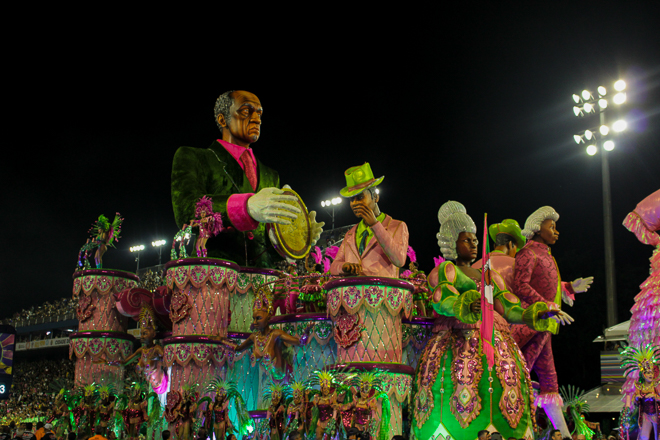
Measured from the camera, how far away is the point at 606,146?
1372cm

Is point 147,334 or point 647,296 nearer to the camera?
point 647,296

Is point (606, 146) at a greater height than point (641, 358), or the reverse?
point (606, 146)

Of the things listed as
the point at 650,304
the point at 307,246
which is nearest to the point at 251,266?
the point at 307,246

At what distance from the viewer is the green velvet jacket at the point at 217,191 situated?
8664 millimetres

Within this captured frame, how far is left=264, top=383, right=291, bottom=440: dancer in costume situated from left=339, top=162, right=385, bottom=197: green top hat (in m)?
2.16

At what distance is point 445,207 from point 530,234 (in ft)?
4.21

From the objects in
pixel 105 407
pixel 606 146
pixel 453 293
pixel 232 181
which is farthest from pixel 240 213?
pixel 606 146

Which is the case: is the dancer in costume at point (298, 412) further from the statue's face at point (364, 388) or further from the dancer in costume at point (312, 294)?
the dancer in costume at point (312, 294)

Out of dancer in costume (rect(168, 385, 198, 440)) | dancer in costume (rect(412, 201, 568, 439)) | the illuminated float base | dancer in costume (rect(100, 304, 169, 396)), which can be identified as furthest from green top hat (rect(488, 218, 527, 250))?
the illuminated float base

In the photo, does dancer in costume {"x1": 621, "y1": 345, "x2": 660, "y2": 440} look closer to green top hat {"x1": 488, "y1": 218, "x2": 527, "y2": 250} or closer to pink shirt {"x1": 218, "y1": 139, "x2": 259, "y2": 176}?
green top hat {"x1": 488, "y1": 218, "x2": 527, "y2": 250}

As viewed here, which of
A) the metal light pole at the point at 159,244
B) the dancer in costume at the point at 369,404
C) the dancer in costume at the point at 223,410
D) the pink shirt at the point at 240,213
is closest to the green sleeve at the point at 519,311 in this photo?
the dancer in costume at the point at 369,404

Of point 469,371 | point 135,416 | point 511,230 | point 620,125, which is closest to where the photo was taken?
point 469,371

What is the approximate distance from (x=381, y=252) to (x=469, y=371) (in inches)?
63.3

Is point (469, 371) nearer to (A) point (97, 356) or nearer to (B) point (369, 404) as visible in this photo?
(B) point (369, 404)
